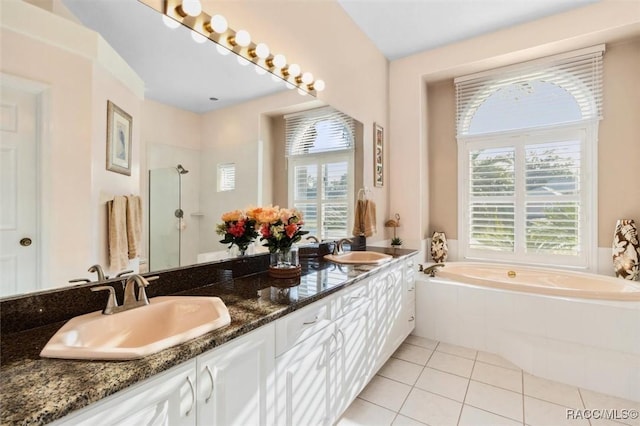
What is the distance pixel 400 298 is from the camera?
2410mm

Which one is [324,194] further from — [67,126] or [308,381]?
[67,126]

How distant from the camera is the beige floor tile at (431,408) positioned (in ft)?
5.59

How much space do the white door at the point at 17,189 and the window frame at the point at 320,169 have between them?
1.34 metres

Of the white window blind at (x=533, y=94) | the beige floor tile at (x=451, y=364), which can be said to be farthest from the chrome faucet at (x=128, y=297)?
the white window blind at (x=533, y=94)

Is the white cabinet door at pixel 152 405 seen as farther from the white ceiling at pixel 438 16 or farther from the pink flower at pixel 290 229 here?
the white ceiling at pixel 438 16

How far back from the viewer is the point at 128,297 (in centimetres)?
108

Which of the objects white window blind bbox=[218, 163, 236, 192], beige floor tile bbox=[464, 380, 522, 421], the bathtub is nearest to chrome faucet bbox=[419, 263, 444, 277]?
the bathtub

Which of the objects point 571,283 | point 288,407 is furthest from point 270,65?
point 571,283

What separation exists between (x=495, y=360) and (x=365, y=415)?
4.28 feet

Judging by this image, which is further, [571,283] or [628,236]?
[571,283]

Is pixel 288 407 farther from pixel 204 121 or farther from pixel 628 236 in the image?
pixel 628 236

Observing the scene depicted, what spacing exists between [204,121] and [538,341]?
2764mm

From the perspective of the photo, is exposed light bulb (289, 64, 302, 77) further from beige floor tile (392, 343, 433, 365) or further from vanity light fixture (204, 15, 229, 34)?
beige floor tile (392, 343, 433, 365)

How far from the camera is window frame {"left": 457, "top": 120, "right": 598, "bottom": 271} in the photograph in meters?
2.85
